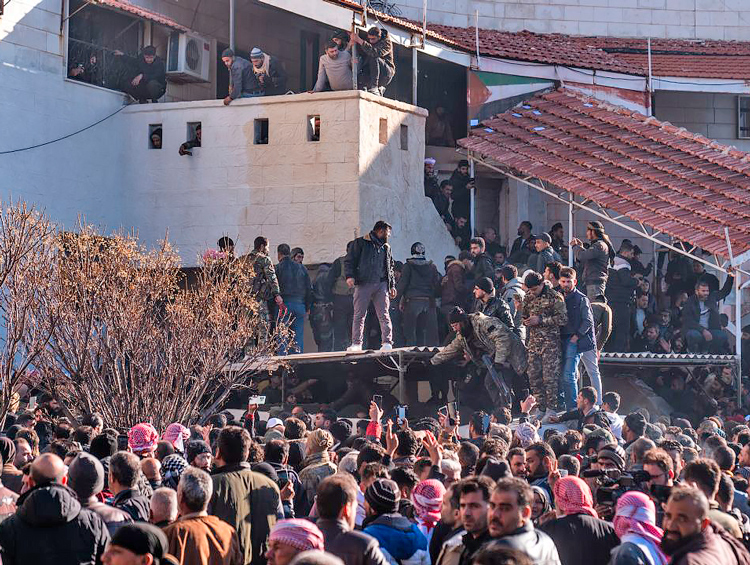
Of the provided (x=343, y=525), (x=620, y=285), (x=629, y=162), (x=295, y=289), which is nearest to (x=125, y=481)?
(x=343, y=525)

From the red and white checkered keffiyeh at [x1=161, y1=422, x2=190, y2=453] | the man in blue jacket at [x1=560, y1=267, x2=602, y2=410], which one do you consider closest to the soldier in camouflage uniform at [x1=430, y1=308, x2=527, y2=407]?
the man in blue jacket at [x1=560, y1=267, x2=602, y2=410]

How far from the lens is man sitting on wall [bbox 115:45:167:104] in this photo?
23891mm

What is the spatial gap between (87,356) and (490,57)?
12.8 meters

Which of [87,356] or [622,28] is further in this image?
[622,28]

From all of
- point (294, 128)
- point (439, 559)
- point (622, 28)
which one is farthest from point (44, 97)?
point (439, 559)

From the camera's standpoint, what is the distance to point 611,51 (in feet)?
100

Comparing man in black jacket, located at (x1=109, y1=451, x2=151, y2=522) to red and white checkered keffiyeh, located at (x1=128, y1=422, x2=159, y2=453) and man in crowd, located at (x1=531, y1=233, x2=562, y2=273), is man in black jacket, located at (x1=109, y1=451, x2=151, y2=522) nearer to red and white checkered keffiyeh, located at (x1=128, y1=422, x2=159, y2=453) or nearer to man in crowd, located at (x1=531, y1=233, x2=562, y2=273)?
red and white checkered keffiyeh, located at (x1=128, y1=422, x2=159, y2=453)

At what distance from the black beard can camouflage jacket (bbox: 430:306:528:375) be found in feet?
30.8

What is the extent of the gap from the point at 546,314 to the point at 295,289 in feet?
14.8

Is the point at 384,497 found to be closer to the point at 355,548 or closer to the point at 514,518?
the point at 355,548

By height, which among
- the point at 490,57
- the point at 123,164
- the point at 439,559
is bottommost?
the point at 439,559

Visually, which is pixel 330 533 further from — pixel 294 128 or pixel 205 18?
pixel 205 18

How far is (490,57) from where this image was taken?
2600cm

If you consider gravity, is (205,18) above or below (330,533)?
above
